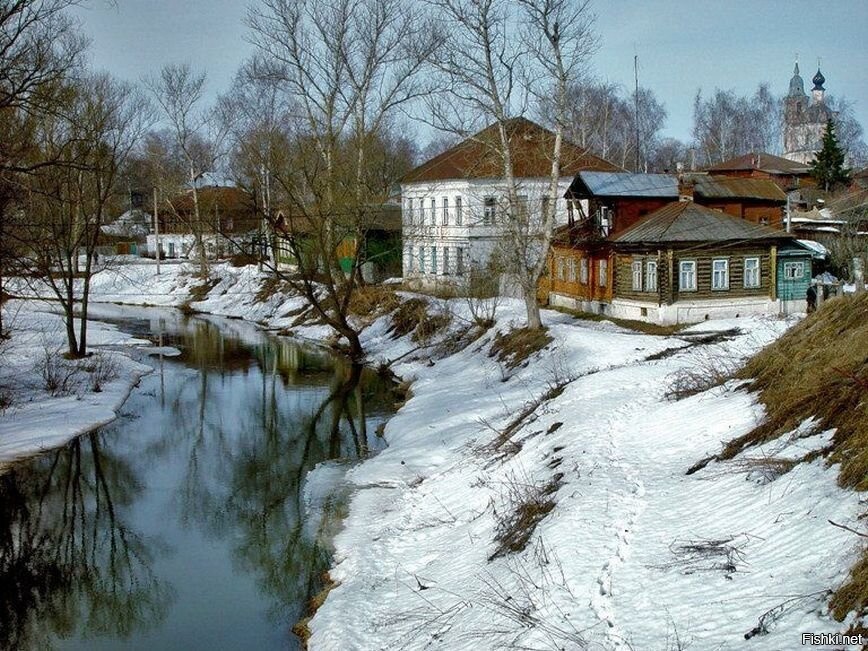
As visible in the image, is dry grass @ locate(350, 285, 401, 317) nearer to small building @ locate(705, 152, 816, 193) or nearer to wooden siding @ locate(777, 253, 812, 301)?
wooden siding @ locate(777, 253, 812, 301)

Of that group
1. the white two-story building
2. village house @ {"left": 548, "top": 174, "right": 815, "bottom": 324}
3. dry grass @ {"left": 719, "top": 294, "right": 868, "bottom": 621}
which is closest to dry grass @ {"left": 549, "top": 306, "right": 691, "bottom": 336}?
village house @ {"left": 548, "top": 174, "right": 815, "bottom": 324}

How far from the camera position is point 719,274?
29078 mm

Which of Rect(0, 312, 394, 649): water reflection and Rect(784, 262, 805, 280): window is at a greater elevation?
Rect(784, 262, 805, 280): window

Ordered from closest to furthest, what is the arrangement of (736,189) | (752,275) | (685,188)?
(752,275)
(685,188)
(736,189)

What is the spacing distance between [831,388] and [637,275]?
1981 cm

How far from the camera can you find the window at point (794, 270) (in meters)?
30.1

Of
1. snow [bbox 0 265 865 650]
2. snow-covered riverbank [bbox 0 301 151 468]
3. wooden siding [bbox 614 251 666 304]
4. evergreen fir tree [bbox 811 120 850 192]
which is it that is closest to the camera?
snow [bbox 0 265 865 650]

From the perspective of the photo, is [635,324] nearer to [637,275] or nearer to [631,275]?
[637,275]

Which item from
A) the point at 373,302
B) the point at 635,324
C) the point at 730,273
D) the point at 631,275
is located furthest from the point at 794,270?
the point at 373,302

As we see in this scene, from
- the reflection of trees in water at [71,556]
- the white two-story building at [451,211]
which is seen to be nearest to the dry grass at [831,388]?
the reflection of trees in water at [71,556]

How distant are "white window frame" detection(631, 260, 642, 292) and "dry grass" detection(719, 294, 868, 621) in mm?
15699

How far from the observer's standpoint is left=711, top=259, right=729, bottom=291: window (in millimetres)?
28953

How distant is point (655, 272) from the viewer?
28.4 meters

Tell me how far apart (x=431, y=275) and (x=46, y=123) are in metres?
18.8
